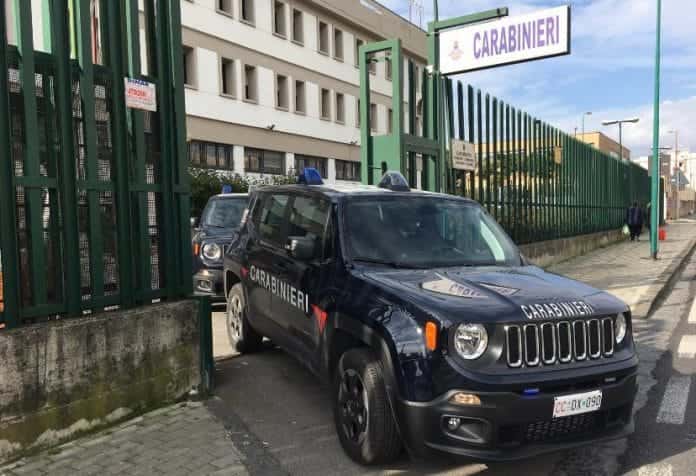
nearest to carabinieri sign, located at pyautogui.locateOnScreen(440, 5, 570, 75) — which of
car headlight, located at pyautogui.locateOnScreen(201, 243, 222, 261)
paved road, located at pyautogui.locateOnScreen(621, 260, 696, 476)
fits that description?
paved road, located at pyautogui.locateOnScreen(621, 260, 696, 476)

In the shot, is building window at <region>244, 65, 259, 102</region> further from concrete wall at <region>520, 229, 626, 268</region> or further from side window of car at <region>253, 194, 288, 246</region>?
side window of car at <region>253, 194, 288, 246</region>

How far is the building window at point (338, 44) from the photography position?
110 feet

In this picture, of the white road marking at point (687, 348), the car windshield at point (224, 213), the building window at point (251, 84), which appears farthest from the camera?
the building window at point (251, 84)

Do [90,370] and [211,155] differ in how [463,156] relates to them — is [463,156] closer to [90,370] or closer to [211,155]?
[90,370]

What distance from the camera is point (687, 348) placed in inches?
279

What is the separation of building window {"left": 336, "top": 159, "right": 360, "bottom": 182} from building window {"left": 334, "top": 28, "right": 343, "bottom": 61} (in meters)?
5.62

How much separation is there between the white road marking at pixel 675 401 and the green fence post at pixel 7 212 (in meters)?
4.66

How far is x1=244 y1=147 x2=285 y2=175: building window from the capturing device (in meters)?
27.5

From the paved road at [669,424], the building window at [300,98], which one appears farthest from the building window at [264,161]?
the paved road at [669,424]

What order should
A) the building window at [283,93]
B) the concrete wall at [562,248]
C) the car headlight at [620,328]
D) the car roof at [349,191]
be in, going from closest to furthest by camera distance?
the car headlight at [620,328] < the car roof at [349,191] < the concrete wall at [562,248] < the building window at [283,93]

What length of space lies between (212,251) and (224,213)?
1.11 m

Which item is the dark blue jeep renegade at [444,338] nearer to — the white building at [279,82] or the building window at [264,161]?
the white building at [279,82]

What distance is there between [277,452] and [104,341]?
1.47 m

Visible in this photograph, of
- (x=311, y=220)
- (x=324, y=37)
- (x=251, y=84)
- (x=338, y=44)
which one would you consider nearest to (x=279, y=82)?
(x=251, y=84)
